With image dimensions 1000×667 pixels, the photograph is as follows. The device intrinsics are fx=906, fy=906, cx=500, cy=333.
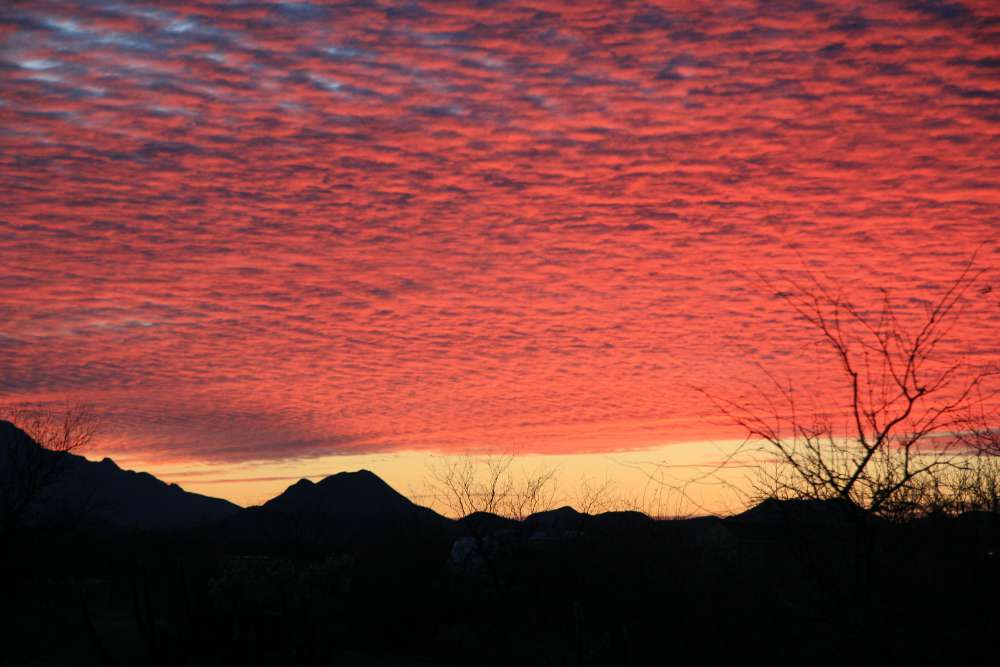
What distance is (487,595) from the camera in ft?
144

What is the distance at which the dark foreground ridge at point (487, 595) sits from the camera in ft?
73.9

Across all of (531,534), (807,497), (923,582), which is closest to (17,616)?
(531,534)

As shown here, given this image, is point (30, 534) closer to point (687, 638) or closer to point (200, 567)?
point (200, 567)

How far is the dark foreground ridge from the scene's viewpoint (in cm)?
2253

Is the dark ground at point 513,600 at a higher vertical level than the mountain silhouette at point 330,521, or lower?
lower

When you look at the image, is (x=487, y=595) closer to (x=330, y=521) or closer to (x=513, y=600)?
(x=513, y=600)

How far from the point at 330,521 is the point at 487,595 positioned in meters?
49.8

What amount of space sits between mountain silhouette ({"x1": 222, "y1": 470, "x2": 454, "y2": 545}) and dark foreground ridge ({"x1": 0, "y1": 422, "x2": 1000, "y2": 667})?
457 mm

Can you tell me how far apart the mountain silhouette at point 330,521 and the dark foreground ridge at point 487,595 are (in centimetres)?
46

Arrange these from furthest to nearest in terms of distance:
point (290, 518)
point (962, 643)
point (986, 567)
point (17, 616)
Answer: point (290, 518)
point (17, 616)
point (986, 567)
point (962, 643)

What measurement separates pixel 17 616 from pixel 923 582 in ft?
139

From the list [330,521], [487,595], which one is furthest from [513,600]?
[330,521]

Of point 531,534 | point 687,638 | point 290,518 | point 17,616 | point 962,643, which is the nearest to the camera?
point 962,643

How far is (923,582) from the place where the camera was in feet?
74.4
